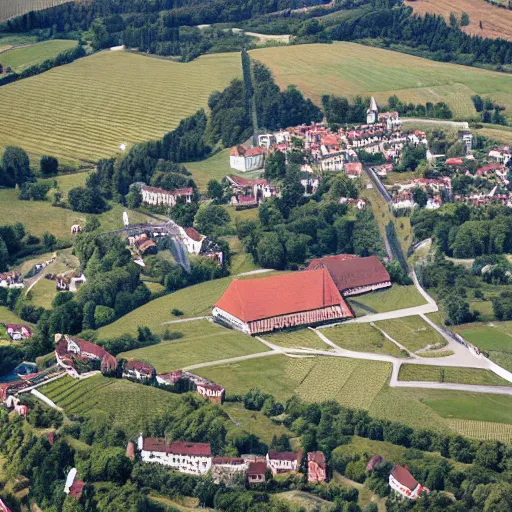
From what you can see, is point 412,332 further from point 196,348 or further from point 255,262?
point 255,262

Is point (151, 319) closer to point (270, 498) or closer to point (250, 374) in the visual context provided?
point (250, 374)

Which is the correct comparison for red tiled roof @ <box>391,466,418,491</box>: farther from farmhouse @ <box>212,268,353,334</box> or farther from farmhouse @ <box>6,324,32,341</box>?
farmhouse @ <box>6,324,32,341</box>

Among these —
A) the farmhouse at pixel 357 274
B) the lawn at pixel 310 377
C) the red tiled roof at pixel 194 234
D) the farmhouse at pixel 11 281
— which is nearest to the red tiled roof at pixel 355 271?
the farmhouse at pixel 357 274

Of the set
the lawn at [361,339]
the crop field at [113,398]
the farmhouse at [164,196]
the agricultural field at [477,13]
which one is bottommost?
the lawn at [361,339]

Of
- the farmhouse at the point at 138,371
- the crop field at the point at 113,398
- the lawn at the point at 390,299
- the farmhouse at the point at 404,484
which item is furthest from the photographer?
the lawn at the point at 390,299

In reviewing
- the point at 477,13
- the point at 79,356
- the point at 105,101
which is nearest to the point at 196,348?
the point at 79,356

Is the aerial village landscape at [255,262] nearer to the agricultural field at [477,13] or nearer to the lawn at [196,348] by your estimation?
the lawn at [196,348]

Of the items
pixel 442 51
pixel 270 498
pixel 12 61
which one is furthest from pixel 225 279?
pixel 442 51
